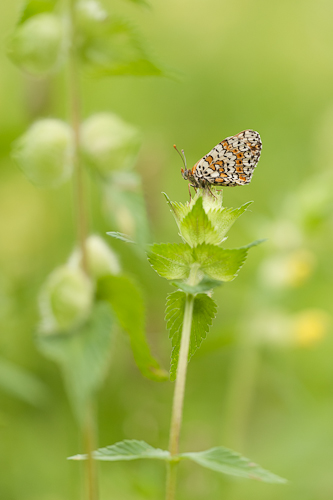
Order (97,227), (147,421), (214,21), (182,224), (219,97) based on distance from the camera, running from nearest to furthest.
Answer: (182,224) → (147,421) → (97,227) → (219,97) → (214,21)

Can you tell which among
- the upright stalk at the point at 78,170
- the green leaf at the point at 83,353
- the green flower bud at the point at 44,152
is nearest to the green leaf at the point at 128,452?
the green leaf at the point at 83,353

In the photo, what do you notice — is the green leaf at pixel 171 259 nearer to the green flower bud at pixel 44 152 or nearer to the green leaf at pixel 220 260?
the green leaf at pixel 220 260

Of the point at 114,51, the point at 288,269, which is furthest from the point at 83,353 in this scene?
the point at 288,269

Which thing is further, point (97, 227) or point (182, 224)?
point (97, 227)

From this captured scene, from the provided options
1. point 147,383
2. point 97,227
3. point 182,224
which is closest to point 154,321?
point 147,383

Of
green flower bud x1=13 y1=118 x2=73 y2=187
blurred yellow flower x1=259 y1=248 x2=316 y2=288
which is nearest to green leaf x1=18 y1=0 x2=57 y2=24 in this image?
green flower bud x1=13 y1=118 x2=73 y2=187

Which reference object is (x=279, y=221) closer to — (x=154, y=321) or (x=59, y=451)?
(x=154, y=321)
